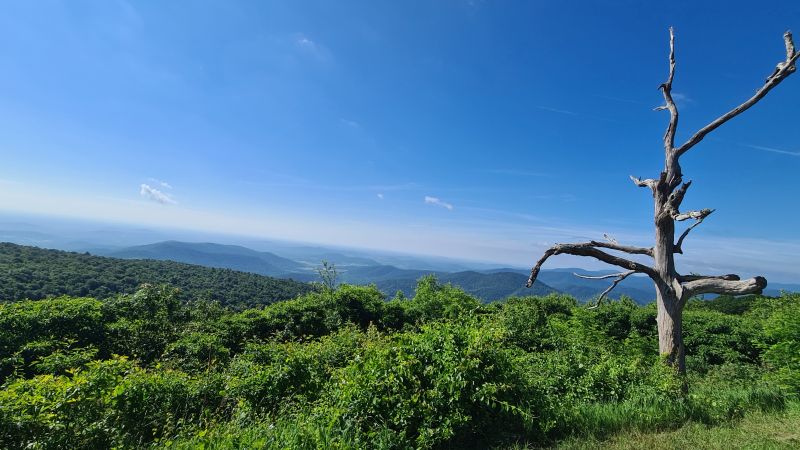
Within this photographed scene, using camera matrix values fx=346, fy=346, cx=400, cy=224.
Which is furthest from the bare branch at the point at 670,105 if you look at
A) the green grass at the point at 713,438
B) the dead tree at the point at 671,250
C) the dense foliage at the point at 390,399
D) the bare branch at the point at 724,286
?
the green grass at the point at 713,438

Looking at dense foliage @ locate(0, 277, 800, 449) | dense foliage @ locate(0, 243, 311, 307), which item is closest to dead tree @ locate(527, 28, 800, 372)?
dense foliage @ locate(0, 277, 800, 449)

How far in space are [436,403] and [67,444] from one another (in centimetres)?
384

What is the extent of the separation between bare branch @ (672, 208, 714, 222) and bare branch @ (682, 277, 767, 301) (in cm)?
112

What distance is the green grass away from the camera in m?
3.75

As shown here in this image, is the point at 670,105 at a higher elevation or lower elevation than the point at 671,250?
higher

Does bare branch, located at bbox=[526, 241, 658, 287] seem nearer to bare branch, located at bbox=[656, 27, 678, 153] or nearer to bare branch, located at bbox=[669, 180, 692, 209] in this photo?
bare branch, located at bbox=[669, 180, 692, 209]

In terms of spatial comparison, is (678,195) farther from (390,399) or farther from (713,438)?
(390,399)

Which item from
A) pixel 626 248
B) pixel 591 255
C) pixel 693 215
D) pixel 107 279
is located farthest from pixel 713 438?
pixel 107 279

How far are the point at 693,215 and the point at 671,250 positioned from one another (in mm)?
873

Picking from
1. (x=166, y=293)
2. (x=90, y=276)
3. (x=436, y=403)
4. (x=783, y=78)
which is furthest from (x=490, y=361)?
(x=90, y=276)

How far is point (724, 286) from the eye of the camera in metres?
5.69

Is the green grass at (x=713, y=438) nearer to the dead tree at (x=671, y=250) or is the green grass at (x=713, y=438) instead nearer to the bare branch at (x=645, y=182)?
the dead tree at (x=671, y=250)

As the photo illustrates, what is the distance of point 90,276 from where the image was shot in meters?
41.7

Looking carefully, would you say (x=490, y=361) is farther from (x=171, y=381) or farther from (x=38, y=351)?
(x=38, y=351)
